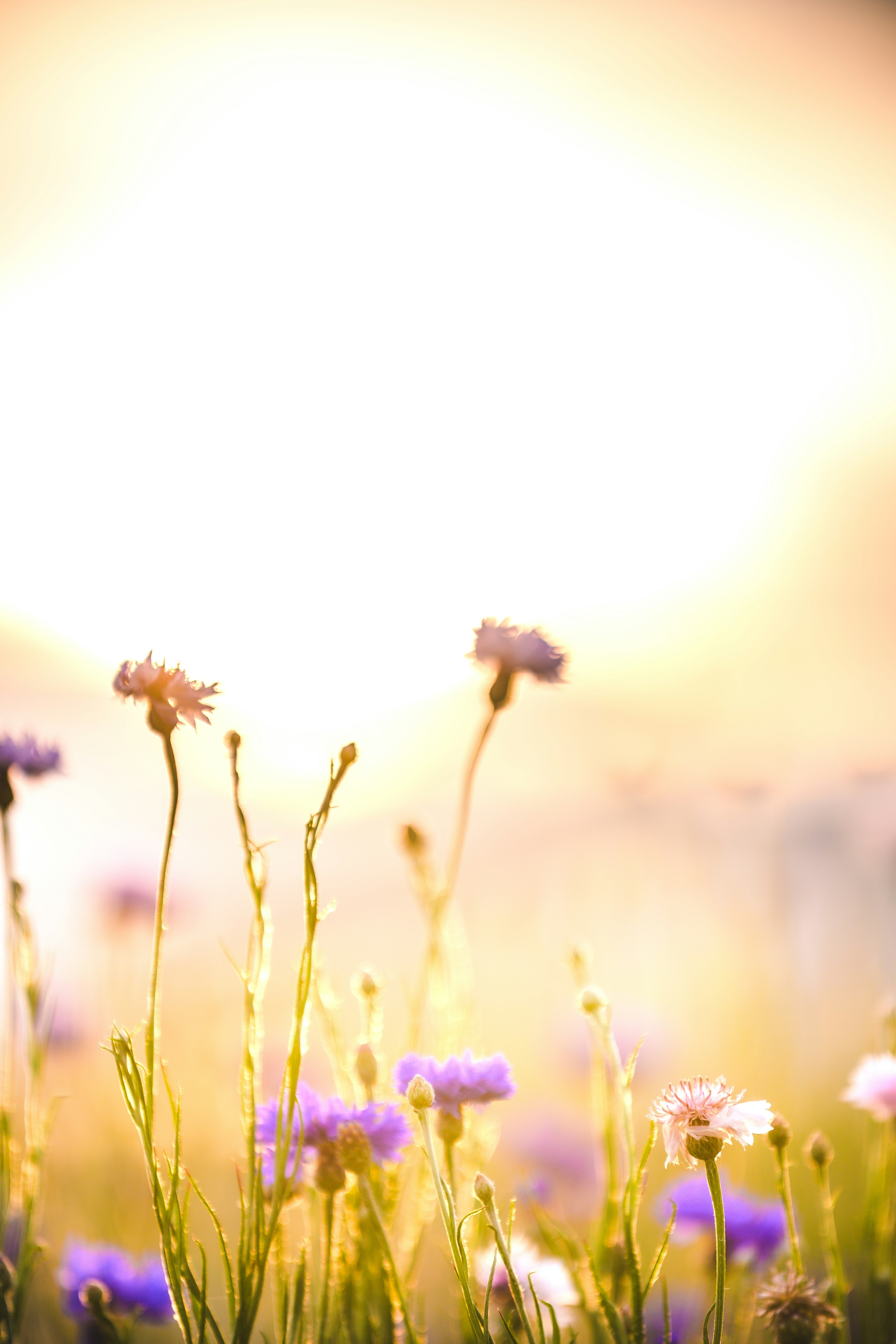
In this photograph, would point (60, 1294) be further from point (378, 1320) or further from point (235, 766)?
point (235, 766)

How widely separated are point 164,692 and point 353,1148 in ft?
0.85

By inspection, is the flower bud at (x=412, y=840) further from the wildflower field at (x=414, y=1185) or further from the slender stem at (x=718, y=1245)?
the slender stem at (x=718, y=1245)

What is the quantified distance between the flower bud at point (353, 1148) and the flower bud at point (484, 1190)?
7cm

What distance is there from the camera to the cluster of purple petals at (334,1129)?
0.53 metres

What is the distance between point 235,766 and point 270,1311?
0.86 meters

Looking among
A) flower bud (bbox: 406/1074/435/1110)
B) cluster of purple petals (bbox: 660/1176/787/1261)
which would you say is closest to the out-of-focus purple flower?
flower bud (bbox: 406/1074/435/1110)

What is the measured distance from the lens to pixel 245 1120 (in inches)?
20.3

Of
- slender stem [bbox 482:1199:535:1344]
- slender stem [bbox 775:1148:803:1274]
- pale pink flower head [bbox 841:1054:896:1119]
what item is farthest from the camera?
pale pink flower head [bbox 841:1054:896:1119]

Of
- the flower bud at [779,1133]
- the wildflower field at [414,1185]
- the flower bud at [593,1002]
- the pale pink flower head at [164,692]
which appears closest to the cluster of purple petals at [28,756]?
the wildflower field at [414,1185]

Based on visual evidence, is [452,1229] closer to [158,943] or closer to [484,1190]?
[484,1190]

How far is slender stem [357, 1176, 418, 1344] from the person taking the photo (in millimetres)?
486

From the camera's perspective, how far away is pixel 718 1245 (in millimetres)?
453

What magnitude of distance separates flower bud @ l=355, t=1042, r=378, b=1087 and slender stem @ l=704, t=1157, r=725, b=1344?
0.66ft

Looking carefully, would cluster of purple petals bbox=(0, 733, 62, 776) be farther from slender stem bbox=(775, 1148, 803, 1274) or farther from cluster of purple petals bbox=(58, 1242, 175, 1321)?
slender stem bbox=(775, 1148, 803, 1274)
